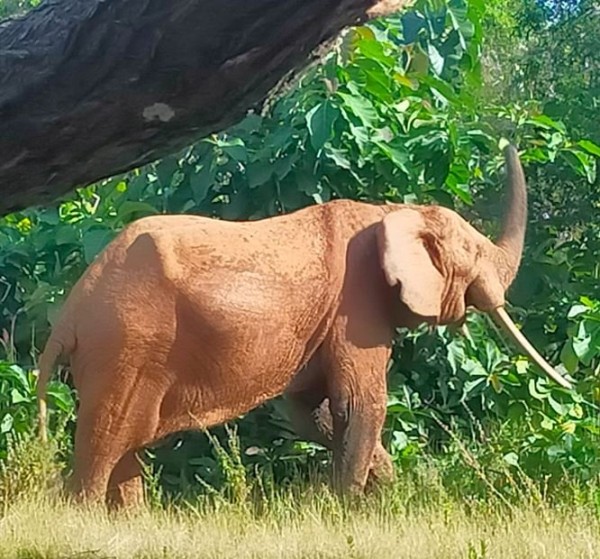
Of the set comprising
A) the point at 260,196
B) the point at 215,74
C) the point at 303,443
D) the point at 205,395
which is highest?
the point at 215,74

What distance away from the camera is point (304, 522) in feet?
15.1

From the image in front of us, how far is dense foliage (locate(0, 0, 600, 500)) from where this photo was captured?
602 centimetres

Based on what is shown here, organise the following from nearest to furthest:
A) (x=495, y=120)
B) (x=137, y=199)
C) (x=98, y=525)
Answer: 1. (x=98, y=525)
2. (x=137, y=199)
3. (x=495, y=120)

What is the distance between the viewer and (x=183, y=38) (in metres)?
1.50

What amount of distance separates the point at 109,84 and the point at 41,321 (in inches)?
203

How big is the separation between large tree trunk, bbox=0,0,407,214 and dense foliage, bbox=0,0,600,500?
12.3ft

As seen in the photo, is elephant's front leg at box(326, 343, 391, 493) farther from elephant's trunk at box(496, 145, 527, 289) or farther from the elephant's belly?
elephant's trunk at box(496, 145, 527, 289)

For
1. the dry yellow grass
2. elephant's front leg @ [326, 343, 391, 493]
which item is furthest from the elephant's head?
the dry yellow grass

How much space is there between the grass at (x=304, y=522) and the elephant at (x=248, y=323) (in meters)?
0.22

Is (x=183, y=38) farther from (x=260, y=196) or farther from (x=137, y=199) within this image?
(x=137, y=199)

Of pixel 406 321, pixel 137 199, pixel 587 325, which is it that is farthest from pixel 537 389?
pixel 137 199

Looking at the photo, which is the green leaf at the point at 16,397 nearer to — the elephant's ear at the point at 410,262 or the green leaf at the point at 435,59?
the elephant's ear at the point at 410,262

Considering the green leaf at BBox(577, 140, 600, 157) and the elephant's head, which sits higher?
the green leaf at BBox(577, 140, 600, 157)

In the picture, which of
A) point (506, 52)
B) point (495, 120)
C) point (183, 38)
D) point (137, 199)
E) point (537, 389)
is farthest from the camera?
point (506, 52)
